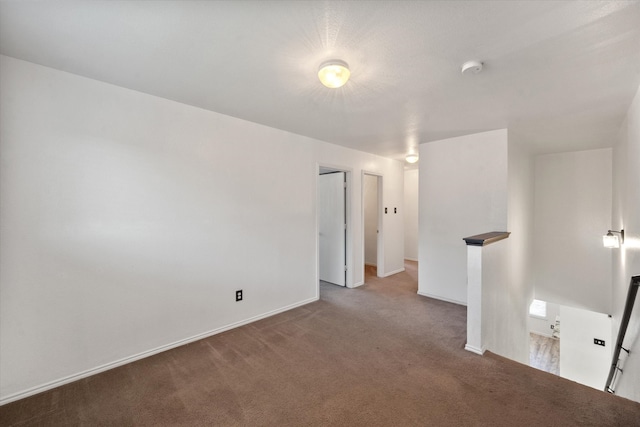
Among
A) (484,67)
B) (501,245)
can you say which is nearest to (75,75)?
(484,67)

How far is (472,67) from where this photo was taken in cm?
188

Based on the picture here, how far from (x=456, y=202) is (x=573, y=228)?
110 inches

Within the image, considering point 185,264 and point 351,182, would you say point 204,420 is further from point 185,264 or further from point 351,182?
point 351,182

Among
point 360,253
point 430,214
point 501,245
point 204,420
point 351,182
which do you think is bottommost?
point 204,420

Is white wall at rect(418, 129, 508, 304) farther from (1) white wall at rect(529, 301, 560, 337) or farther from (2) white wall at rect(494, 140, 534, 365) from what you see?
(1) white wall at rect(529, 301, 560, 337)

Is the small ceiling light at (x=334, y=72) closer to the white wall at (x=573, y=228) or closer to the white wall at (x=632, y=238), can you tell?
the white wall at (x=632, y=238)

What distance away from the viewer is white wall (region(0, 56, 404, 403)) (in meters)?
1.94

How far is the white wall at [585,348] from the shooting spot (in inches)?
210

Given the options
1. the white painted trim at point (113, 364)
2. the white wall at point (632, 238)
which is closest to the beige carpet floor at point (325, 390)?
the white painted trim at point (113, 364)

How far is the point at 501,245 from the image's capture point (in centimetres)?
318

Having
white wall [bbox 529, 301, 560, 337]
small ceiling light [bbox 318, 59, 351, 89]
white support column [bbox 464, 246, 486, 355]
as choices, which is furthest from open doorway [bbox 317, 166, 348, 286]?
white wall [bbox 529, 301, 560, 337]

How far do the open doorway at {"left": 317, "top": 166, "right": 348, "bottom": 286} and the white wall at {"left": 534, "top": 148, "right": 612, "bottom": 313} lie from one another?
3.80 metres

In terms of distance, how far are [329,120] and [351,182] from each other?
5.18 feet

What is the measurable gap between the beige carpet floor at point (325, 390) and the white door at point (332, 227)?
72.1 inches
